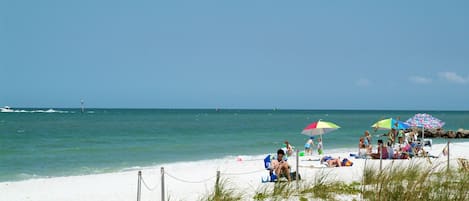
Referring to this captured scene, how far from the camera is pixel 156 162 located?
63.7 feet

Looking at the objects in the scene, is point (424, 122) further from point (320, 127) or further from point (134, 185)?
point (134, 185)

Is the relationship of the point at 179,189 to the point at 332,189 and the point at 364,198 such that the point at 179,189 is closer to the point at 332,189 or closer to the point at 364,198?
the point at 332,189

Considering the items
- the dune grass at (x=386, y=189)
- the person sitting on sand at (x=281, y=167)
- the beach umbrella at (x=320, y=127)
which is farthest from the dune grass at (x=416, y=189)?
the beach umbrella at (x=320, y=127)

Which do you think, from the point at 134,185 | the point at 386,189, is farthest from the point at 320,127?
the point at 386,189

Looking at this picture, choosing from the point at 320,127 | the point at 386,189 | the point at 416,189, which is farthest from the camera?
the point at 320,127

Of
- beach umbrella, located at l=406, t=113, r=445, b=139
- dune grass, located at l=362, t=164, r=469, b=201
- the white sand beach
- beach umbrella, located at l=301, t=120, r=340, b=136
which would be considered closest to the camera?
dune grass, located at l=362, t=164, r=469, b=201

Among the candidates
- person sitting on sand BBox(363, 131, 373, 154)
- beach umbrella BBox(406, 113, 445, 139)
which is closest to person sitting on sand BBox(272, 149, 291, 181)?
person sitting on sand BBox(363, 131, 373, 154)

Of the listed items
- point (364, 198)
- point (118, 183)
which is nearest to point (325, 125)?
point (118, 183)

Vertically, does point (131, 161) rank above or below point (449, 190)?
below

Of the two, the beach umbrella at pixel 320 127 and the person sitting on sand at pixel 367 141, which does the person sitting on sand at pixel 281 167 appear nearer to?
the person sitting on sand at pixel 367 141

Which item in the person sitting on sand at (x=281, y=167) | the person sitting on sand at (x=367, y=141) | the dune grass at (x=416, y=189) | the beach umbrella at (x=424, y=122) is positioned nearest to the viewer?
the dune grass at (x=416, y=189)

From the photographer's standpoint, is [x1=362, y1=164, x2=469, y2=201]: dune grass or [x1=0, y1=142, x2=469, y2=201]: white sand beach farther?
[x1=0, y1=142, x2=469, y2=201]: white sand beach

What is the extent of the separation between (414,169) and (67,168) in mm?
13825

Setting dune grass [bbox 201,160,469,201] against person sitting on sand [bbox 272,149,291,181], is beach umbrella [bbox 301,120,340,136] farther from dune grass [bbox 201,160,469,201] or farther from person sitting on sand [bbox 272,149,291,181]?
dune grass [bbox 201,160,469,201]
